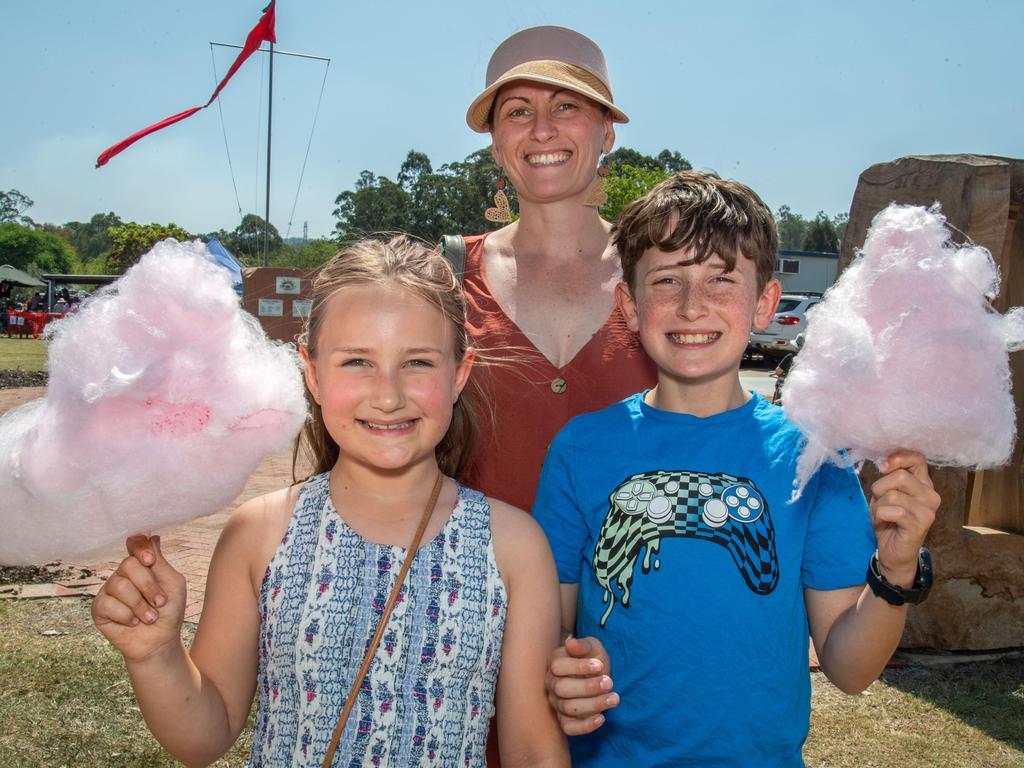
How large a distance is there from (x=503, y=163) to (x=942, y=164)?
2.36m

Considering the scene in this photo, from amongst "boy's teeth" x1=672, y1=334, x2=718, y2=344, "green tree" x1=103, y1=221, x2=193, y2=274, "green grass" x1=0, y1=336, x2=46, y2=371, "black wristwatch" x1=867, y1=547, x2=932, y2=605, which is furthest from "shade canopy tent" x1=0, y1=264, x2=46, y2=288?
"black wristwatch" x1=867, y1=547, x2=932, y2=605

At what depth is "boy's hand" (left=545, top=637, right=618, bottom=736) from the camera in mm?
1499

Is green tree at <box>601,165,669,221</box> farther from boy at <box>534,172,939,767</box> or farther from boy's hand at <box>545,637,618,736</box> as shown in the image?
boy's hand at <box>545,637,618,736</box>

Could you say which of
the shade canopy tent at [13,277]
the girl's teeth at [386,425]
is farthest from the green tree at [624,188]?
the shade canopy tent at [13,277]

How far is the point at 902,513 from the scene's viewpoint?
1.48 meters

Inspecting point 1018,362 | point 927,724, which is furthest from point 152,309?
point 1018,362

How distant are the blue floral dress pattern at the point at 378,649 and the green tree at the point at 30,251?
73256mm

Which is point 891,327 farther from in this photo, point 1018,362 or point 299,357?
point 1018,362

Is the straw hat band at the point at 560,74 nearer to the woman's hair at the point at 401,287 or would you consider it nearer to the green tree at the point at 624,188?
the woman's hair at the point at 401,287

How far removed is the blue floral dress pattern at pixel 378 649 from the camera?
5.17 ft

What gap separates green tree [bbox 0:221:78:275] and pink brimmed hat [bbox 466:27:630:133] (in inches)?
2853

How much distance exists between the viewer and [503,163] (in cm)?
257

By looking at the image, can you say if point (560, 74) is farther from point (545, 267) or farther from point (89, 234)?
point (89, 234)

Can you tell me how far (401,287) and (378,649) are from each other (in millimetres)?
710
